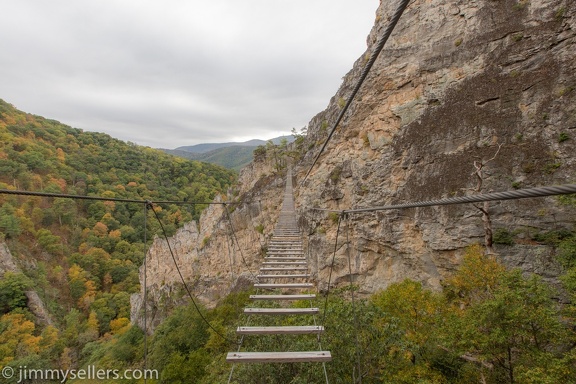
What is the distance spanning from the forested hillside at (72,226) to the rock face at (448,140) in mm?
30792

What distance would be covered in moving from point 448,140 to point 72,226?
218 ft

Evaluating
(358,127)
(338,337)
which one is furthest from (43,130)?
(338,337)

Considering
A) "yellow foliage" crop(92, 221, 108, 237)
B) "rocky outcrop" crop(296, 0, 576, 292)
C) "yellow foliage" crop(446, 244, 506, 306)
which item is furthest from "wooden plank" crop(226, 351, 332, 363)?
"yellow foliage" crop(92, 221, 108, 237)

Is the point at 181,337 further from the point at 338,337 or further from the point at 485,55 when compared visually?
the point at 485,55

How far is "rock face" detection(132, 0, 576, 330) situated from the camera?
8.98m

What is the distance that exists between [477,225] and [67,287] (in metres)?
59.0

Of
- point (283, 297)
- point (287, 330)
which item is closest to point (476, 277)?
point (283, 297)

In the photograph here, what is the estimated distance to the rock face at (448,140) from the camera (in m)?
8.98

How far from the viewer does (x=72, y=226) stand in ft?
176

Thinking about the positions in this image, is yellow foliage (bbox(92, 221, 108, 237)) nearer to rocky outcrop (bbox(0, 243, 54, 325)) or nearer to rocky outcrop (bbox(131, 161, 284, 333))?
rocky outcrop (bbox(0, 243, 54, 325))

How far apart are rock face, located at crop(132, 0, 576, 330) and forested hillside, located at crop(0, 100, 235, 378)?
101 ft

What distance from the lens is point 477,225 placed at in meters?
9.78

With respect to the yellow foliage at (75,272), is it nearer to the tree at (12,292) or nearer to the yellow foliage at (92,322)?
the tree at (12,292)

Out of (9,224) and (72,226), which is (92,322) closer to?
(9,224)
